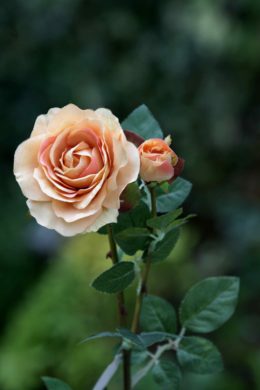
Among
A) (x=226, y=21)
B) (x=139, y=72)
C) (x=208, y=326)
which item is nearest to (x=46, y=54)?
(x=139, y=72)

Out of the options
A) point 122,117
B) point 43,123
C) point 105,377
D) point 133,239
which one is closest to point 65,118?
point 43,123

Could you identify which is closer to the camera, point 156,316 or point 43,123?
point 43,123

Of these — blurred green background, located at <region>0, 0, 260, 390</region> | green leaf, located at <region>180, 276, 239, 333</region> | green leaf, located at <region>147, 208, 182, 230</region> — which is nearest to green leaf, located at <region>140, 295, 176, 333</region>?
green leaf, located at <region>180, 276, 239, 333</region>

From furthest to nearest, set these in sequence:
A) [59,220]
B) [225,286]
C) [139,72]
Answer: [139,72]
[225,286]
[59,220]

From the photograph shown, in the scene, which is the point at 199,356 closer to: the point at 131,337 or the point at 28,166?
the point at 131,337

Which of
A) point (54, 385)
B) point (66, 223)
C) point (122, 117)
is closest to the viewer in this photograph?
point (66, 223)

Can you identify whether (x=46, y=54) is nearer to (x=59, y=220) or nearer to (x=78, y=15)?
(x=78, y=15)
